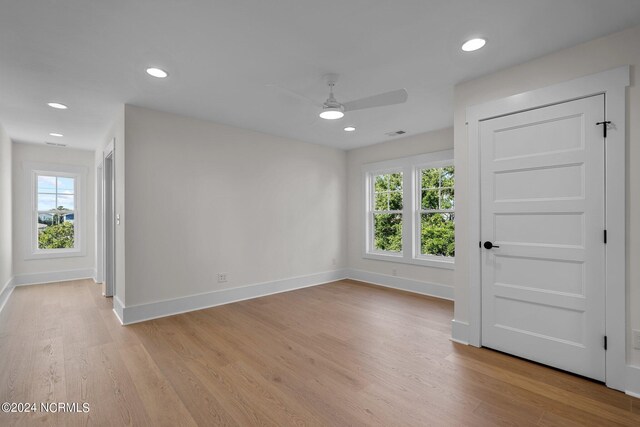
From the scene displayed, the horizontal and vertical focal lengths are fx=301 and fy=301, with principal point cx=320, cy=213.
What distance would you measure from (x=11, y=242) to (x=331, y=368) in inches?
238

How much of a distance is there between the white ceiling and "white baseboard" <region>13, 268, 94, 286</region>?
10.9ft

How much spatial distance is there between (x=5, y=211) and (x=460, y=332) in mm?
6556

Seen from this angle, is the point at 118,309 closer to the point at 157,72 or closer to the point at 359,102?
the point at 157,72

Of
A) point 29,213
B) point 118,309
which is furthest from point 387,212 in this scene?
point 29,213

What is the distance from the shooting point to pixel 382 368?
8.39 feet

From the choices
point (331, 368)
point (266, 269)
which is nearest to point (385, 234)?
Answer: point (266, 269)

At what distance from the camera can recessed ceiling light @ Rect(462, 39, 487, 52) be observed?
7.62 ft

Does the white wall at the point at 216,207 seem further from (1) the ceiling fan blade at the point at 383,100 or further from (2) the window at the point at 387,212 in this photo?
(1) the ceiling fan blade at the point at 383,100

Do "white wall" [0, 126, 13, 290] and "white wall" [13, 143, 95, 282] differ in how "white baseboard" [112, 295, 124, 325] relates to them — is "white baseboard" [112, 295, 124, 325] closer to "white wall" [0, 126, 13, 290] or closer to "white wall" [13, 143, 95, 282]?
"white wall" [0, 126, 13, 290]

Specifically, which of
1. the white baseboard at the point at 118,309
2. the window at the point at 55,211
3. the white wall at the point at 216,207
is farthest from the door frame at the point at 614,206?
the window at the point at 55,211

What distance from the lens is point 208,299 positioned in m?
4.27

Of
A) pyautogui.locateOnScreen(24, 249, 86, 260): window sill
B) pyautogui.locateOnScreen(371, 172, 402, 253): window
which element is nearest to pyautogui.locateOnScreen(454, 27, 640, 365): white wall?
pyautogui.locateOnScreen(371, 172, 402, 253): window

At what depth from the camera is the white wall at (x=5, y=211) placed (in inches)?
170

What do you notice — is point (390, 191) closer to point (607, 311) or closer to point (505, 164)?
point (505, 164)
